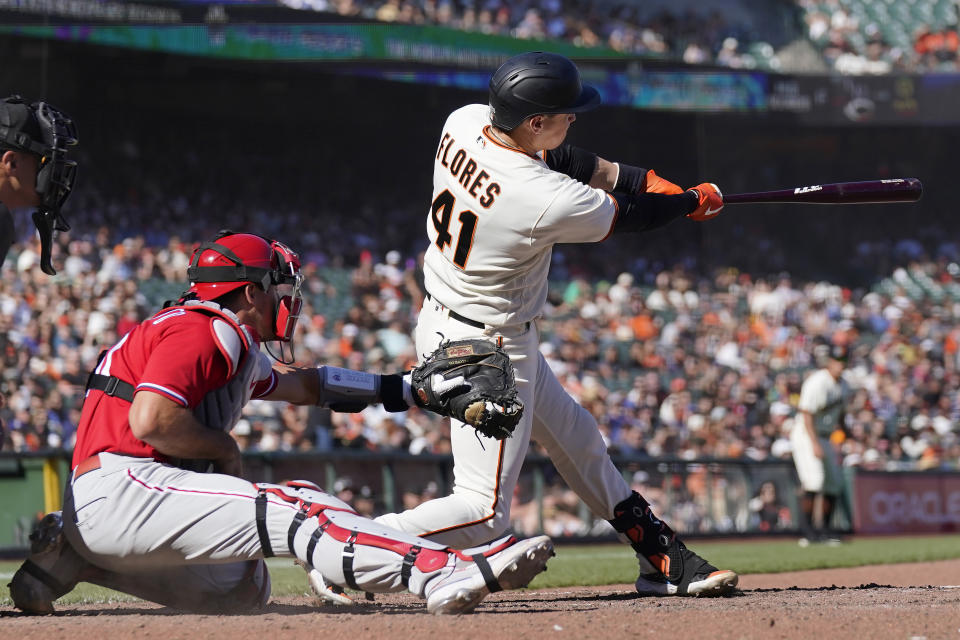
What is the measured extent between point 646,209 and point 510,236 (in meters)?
0.54

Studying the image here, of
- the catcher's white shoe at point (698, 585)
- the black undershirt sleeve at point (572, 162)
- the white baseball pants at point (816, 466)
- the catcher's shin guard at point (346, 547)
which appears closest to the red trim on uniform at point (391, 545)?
the catcher's shin guard at point (346, 547)

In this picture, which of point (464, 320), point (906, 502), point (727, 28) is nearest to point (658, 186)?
point (464, 320)

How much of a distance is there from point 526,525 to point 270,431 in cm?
246

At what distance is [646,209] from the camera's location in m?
4.39

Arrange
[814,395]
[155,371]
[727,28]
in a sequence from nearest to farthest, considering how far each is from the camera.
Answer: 1. [155,371]
2. [814,395]
3. [727,28]

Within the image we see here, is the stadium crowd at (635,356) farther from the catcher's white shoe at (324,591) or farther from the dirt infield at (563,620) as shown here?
the dirt infield at (563,620)

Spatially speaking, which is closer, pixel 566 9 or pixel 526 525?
pixel 526 525

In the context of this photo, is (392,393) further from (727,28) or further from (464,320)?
(727,28)

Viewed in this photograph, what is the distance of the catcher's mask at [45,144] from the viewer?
3838 millimetres

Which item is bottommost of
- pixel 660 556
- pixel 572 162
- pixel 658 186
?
pixel 660 556

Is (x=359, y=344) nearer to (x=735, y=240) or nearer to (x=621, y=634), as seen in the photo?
(x=735, y=240)

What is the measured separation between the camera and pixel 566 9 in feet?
71.1

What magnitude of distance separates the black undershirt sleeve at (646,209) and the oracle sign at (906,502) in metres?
9.99

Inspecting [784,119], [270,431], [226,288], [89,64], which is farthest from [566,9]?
[226,288]
